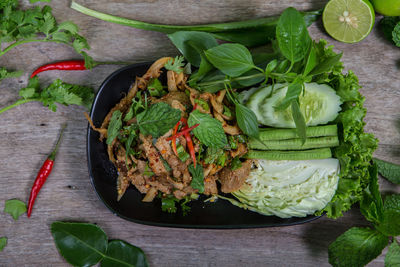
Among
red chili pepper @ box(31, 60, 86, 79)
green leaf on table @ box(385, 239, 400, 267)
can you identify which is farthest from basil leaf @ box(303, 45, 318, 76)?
red chili pepper @ box(31, 60, 86, 79)

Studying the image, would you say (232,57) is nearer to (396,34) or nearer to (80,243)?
(396,34)

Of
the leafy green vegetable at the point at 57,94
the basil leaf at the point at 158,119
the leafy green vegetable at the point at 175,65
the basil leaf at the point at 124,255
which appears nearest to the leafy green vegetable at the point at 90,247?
the basil leaf at the point at 124,255

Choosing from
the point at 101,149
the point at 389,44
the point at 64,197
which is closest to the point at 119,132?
the point at 101,149

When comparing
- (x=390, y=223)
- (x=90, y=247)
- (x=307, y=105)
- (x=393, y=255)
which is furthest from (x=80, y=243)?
(x=393, y=255)

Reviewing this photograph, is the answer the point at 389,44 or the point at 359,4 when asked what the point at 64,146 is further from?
the point at 389,44

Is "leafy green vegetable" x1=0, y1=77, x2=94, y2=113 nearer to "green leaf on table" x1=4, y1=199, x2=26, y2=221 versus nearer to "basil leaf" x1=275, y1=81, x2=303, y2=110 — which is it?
"green leaf on table" x1=4, y1=199, x2=26, y2=221

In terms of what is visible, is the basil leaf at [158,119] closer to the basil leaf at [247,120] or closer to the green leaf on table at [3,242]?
the basil leaf at [247,120]
